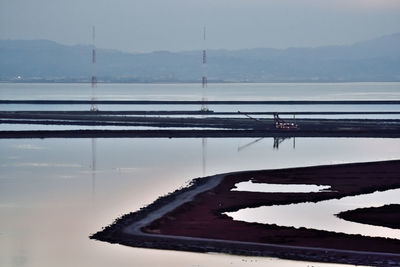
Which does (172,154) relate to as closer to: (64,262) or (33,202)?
(33,202)

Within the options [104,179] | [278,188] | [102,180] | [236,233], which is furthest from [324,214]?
[104,179]

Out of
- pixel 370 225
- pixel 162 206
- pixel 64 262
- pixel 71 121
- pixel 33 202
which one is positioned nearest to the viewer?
pixel 64 262

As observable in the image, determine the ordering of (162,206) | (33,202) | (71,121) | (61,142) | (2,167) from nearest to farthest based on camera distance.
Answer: (162,206)
(33,202)
(2,167)
(61,142)
(71,121)

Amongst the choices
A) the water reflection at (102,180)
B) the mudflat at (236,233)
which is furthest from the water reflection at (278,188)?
the water reflection at (102,180)

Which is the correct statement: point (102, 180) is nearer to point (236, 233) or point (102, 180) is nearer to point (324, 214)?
point (324, 214)

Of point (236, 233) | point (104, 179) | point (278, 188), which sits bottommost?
point (104, 179)

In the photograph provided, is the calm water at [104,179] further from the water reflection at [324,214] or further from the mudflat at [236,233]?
the water reflection at [324,214]

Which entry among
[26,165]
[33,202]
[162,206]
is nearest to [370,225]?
[162,206]

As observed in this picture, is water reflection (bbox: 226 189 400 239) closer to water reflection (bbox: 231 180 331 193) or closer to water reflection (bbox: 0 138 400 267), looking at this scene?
water reflection (bbox: 231 180 331 193)

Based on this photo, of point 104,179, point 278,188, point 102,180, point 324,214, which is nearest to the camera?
point 324,214
